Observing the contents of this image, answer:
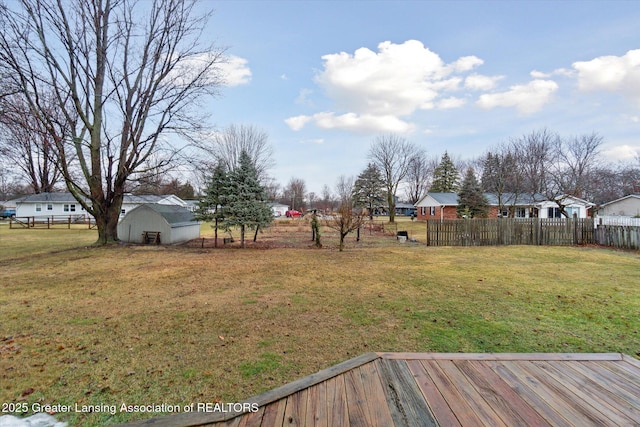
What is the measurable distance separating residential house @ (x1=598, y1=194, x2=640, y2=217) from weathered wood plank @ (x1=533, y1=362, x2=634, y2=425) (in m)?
32.8

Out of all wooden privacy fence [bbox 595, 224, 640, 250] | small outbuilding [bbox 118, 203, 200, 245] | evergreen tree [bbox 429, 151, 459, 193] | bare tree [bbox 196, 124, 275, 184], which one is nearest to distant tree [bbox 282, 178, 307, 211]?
evergreen tree [bbox 429, 151, 459, 193]

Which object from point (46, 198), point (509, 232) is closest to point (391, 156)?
point (509, 232)

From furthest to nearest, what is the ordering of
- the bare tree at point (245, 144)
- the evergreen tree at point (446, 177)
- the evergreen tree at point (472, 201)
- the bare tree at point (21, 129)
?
the evergreen tree at point (446, 177) < the bare tree at point (245, 144) < the evergreen tree at point (472, 201) < the bare tree at point (21, 129)

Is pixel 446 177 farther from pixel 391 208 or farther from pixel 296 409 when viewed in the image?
pixel 296 409

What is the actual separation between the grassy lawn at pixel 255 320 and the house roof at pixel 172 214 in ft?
20.7

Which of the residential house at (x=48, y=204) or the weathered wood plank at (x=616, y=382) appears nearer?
the weathered wood plank at (x=616, y=382)

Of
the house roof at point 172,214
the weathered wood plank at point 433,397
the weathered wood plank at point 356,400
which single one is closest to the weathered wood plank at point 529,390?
the weathered wood plank at point 433,397

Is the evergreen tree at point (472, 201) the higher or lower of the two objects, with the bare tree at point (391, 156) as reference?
lower

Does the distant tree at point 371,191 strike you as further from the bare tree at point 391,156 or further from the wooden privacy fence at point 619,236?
the wooden privacy fence at point 619,236

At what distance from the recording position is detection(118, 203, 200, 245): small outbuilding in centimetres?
1426

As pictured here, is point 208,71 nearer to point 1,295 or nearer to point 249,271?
point 249,271

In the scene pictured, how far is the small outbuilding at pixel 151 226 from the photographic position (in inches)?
561

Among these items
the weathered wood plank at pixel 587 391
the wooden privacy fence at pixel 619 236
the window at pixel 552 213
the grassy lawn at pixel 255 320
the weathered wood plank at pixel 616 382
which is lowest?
the grassy lawn at pixel 255 320

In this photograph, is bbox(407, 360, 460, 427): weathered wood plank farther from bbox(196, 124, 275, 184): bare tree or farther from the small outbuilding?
bbox(196, 124, 275, 184): bare tree
